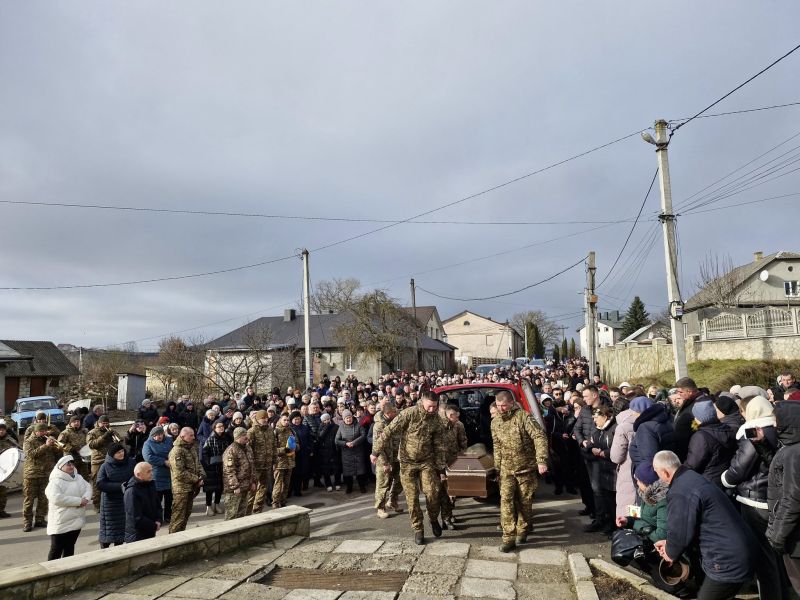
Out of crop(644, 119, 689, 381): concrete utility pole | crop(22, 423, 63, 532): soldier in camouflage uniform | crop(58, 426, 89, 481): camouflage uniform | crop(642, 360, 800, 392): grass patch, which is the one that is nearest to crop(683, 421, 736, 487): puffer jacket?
crop(644, 119, 689, 381): concrete utility pole

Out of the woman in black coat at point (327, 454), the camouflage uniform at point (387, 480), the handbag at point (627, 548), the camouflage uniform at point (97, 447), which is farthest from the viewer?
the woman in black coat at point (327, 454)

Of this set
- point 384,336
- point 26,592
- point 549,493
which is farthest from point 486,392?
point 384,336

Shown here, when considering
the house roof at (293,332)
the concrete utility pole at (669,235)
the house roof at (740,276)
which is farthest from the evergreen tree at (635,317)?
the concrete utility pole at (669,235)

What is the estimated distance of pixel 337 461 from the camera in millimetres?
10141

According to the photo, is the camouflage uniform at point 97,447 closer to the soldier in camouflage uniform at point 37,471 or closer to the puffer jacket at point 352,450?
Answer: the soldier in camouflage uniform at point 37,471

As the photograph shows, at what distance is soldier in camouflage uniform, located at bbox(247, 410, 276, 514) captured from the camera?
8.05 m

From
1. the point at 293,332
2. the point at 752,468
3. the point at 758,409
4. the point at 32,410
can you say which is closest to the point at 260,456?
the point at 752,468

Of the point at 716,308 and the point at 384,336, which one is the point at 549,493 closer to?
the point at 384,336

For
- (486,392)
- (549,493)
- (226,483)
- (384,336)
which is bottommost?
(549,493)

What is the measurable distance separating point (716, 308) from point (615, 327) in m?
44.7

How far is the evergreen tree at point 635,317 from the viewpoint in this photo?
67.0 m

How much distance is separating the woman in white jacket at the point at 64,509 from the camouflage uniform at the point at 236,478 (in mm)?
1704

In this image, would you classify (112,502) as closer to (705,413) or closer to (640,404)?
(640,404)

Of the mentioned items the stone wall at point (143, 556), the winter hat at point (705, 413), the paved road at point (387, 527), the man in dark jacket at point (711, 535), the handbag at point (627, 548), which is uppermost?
the winter hat at point (705, 413)
